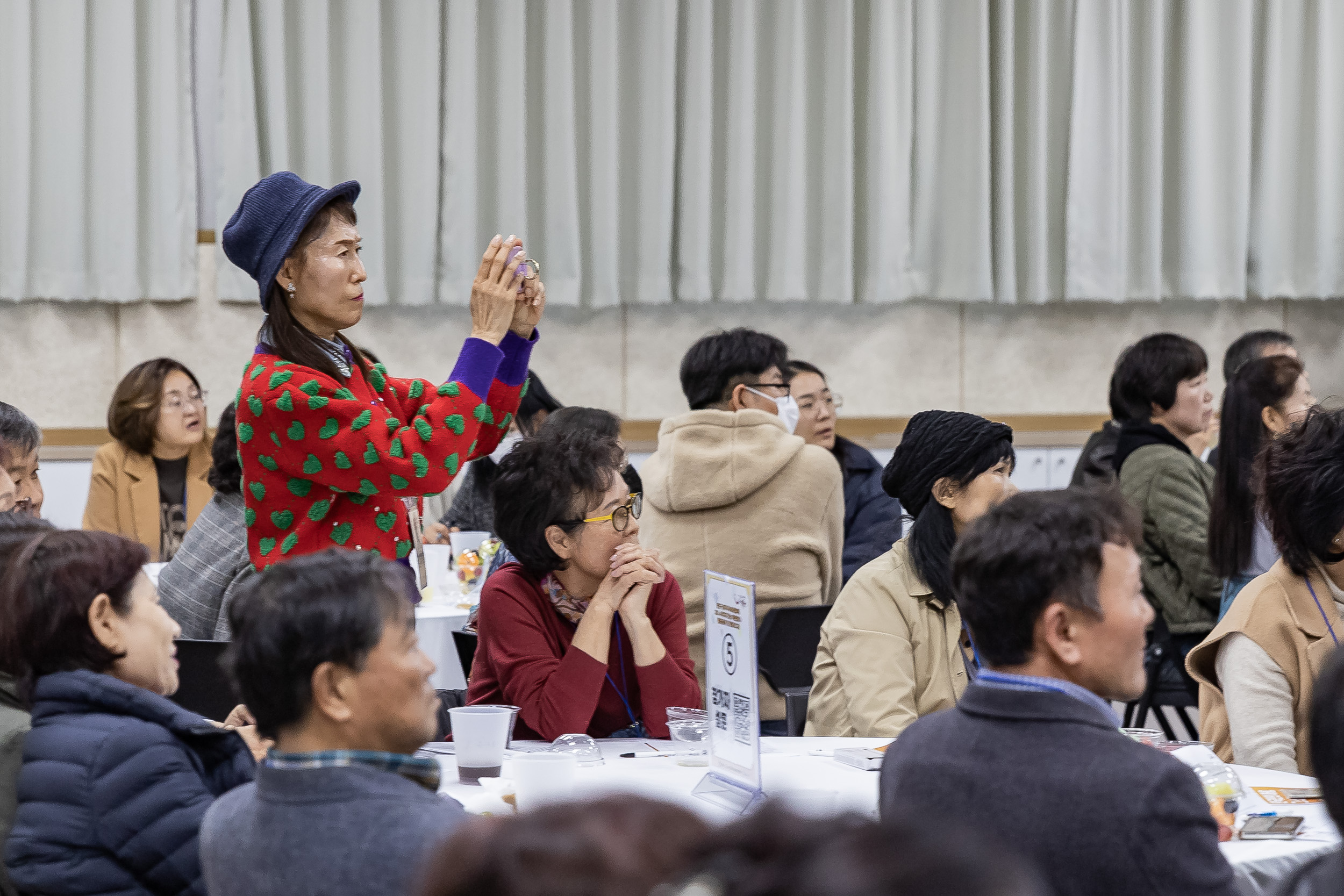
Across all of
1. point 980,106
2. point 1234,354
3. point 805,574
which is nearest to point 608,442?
point 805,574

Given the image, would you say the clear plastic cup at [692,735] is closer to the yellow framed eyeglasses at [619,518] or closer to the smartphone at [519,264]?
the yellow framed eyeglasses at [619,518]

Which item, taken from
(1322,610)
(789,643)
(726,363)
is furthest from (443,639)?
(1322,610)

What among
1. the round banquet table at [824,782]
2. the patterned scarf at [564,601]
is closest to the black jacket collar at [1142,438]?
the round banquet table at [824,782]

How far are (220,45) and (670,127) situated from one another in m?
2.09

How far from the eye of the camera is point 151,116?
6.24m

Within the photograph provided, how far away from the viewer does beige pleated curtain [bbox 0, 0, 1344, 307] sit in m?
6.22

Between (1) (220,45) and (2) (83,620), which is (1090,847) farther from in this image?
(1) (220,45)

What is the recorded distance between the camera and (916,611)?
9.05 ft

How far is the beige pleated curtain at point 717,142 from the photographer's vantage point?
20.4 ft

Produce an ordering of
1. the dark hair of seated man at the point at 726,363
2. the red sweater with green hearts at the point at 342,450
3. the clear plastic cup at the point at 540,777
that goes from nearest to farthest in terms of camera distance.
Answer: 1. the clear plastic cup at the point at 540,777
2. the red sweater with green hearts at the point at 342,450
3. the dark hair of seated man at the point at 726,363

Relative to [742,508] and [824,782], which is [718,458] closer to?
[742,508]

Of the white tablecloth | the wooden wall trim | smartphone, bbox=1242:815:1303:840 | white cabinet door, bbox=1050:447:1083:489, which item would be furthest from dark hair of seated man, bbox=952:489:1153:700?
white cabinet door, bbox=1050:447:1083:489

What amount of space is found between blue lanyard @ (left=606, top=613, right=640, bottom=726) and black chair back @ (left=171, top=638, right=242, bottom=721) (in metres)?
1.00

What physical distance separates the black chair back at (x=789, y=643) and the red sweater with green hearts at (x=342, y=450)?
4.37 ft
